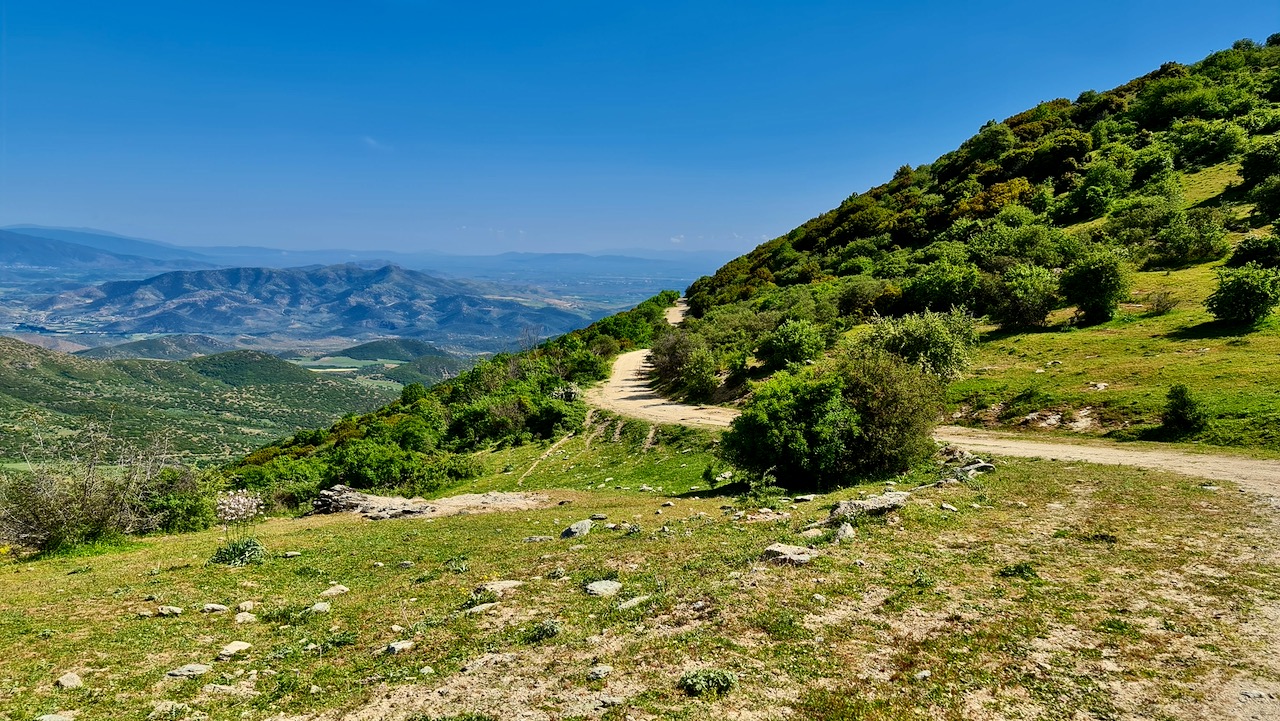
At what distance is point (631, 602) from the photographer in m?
10.9

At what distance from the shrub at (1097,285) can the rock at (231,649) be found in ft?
156

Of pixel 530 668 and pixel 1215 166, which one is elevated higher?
pixel 1215 166

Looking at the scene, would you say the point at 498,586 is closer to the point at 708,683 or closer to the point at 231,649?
the point at 231,649

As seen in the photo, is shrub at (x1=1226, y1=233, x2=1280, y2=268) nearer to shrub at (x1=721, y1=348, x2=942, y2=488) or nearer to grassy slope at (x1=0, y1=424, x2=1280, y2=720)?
shrub at (x1=721, y1=348, x2=942, y2=488)

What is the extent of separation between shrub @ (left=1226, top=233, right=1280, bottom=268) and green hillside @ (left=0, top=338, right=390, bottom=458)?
129 m

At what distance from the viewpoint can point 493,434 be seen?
156 ft

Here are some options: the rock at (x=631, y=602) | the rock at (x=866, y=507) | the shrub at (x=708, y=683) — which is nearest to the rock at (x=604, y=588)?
the rock at (x=631, y=602)

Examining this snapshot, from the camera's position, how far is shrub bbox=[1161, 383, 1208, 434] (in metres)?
23.1

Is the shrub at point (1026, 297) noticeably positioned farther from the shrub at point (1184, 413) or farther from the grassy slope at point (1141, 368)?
the shrub at point (1184, 413)

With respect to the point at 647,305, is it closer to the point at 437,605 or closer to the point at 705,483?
the point at 705,483

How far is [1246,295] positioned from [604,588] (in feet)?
129

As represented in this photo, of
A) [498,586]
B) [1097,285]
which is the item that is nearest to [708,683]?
[498,586]

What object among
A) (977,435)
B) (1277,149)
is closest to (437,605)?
(977,435)

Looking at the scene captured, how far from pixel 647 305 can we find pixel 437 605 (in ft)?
282
